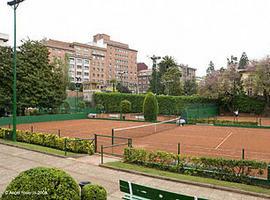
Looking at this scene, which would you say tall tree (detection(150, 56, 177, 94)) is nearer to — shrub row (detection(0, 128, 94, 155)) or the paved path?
shrub row (detection(0, 128, 94, 155))

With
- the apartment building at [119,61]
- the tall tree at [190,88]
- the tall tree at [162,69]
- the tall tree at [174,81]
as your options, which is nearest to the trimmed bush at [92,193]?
the tall tree at [174,81]

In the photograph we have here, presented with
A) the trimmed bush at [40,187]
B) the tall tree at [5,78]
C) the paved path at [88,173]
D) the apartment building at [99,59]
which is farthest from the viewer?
the apartment building at [99,59]

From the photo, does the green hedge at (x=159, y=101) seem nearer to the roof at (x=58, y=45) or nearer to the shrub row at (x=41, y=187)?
the shrub row at (x=41, y=187)

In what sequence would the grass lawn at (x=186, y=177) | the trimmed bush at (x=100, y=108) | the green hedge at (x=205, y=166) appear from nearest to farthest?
the grass lawn at (x=186, y=177) → the green hedge at (x=205, y=166) → the trimmed bush at (x=100, y=108)

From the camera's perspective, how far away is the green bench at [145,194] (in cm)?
549

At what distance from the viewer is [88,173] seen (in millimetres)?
11625

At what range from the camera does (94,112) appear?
2080 inches

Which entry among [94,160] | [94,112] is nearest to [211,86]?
[94,112]

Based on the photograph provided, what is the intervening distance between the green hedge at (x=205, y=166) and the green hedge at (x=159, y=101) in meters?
39.8

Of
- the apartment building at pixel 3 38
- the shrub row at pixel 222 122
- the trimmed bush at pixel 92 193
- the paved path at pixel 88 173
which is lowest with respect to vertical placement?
the paved path at pixel 88 173

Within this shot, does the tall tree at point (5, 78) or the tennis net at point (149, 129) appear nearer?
the tennis net at point (149, 129)

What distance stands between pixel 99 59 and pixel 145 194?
11864 centimetres

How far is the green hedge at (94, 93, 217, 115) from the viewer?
176ft

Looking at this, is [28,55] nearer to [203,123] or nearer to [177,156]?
[203,123]
